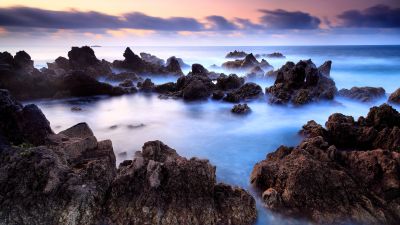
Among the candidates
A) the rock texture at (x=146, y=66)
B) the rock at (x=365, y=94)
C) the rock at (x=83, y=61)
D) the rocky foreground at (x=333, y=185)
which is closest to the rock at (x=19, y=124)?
the rocky foreground at (x=333, y=185)

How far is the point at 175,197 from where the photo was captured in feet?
22.1

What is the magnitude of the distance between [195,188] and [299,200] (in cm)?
247

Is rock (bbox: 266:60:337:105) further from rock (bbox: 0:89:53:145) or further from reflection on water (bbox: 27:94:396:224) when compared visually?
rock (bbox: 0:89:53:145)

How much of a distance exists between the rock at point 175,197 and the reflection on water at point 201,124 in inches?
115

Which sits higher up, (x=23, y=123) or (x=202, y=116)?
(x=23, y=123)

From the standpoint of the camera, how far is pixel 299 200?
7.48 m

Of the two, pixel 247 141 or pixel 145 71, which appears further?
pixel 145 71

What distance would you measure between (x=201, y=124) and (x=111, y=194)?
11.5m

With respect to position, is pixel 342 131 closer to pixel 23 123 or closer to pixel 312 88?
pixel 23 123

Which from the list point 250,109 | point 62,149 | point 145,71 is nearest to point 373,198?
point 62,149

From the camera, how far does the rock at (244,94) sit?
2275 centimetres

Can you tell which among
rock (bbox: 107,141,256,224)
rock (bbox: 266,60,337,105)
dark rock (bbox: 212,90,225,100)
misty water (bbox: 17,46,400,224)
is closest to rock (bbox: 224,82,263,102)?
dark rock (bbox: 212,90,225,100)

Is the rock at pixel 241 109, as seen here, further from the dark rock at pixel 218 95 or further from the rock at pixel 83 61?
the rock at pixel 83 61

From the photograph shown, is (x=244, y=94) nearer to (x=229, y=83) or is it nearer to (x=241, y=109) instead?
(x=229, y=83)
